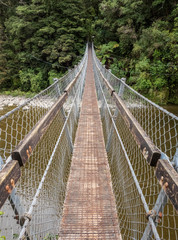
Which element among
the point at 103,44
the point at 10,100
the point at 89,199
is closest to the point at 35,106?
the point at 89,199

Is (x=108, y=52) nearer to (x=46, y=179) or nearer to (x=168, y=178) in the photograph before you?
(x=46, y=179)

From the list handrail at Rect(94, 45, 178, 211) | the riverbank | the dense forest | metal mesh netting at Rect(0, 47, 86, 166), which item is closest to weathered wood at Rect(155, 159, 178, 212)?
handrail at Rect(94, 45, 178, 211)

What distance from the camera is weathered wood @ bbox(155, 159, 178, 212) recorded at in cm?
47

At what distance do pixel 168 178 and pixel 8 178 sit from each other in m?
0.48

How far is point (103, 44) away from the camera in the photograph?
38.9ft

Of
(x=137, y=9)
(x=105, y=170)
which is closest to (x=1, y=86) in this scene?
(x=137, y=9)

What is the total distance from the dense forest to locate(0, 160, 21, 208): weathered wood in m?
7.56

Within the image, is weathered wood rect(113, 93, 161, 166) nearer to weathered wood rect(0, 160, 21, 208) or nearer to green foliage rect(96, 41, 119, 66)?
weathered wood rect(0, 160, 21, 208)

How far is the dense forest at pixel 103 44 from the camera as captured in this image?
7723 millimetres

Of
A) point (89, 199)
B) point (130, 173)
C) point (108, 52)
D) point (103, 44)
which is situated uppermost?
point (103, 44)

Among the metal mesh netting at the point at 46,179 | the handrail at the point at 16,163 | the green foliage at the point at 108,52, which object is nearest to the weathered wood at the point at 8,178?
the handrail at the point at 16,163

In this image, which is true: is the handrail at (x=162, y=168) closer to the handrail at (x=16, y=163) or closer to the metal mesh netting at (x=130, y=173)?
the metal mesh netting at (x=130, y=173)

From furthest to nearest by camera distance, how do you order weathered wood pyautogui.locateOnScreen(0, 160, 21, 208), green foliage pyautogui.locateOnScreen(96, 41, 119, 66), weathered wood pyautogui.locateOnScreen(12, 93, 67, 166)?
green foliage pyautogui.locateOnScreen(96, 41, 119, 66)
weathered wood pyautogui.locateOnScreen(12, 93, 67, 166)
weathered wood pyautogui.locateOnScreen(0, 160, 21, 208)

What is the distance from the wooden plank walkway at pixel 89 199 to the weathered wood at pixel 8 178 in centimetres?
68
